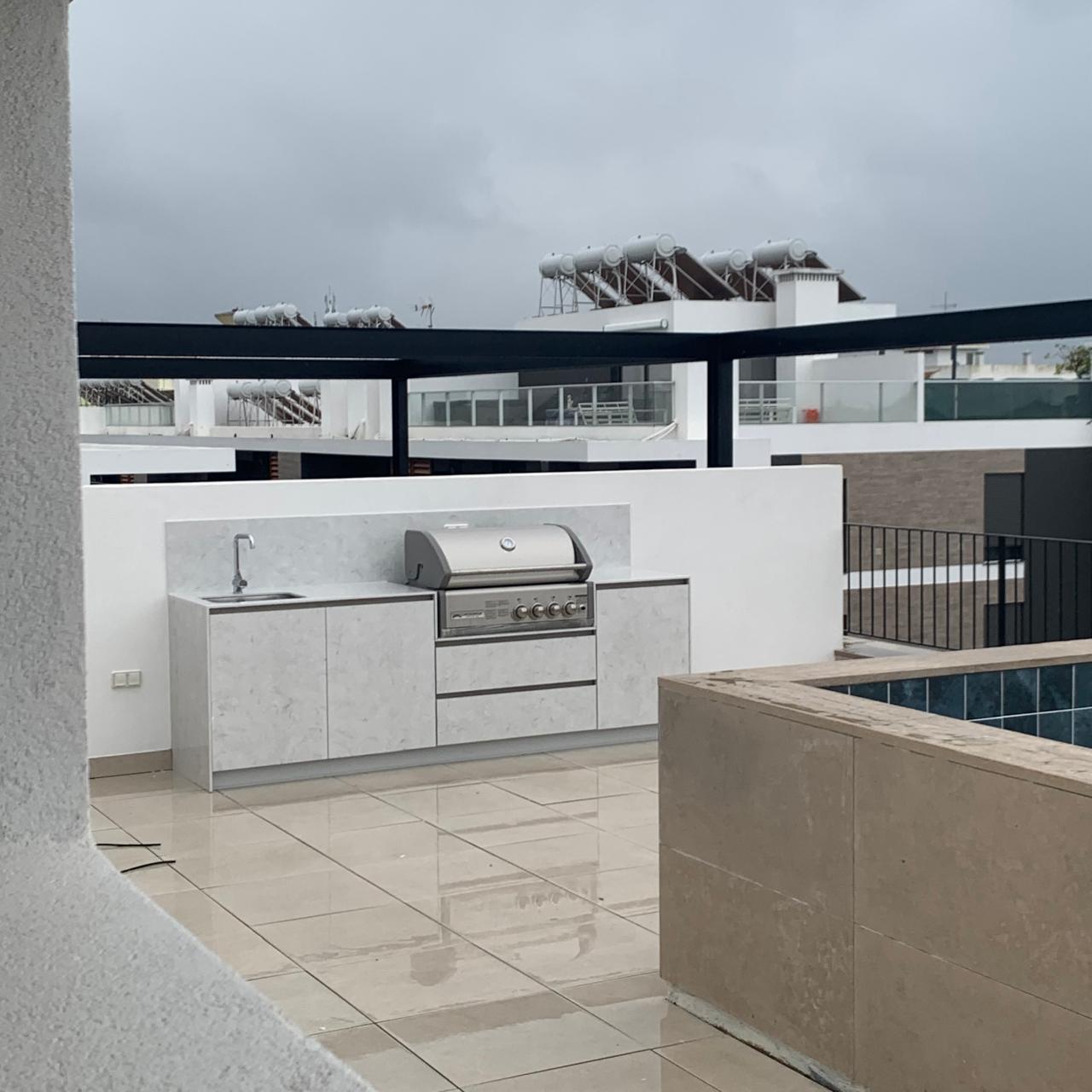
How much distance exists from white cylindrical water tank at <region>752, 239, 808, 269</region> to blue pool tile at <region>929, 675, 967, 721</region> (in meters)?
28.1

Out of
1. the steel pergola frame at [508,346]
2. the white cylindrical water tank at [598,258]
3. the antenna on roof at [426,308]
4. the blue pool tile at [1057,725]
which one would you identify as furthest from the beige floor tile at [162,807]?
the white cylindrical water tank at [598,258]

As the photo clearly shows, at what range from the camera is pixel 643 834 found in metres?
5.30

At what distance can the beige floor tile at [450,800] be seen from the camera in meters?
5.64

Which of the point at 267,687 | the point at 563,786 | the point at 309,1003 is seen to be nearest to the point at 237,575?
the point at 267,687

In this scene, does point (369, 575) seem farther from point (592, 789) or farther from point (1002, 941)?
point (1002, 941)

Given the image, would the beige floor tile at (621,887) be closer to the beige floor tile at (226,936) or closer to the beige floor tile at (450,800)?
the beige floor tile at (450,800)

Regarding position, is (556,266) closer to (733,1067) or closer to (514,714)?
(514,714)

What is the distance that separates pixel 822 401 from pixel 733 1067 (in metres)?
19.8

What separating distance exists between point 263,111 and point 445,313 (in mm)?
15604

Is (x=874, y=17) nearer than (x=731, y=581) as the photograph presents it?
No

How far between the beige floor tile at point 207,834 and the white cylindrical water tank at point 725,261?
27.2m

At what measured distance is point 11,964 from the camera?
1.11 metres

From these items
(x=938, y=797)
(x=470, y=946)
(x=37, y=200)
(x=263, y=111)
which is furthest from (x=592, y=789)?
(x=263, y=111)

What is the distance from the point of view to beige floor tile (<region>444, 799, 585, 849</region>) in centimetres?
528
